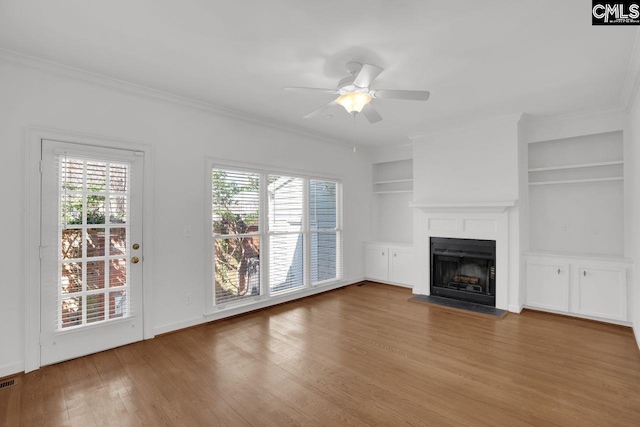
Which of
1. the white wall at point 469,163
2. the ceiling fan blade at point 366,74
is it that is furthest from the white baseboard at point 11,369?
the white wall at point 469,163

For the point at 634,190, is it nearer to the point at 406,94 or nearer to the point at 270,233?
the point at 406,94

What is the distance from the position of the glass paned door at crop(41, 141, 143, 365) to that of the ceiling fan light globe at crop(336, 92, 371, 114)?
7.55ft

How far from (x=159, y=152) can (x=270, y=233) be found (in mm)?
1829

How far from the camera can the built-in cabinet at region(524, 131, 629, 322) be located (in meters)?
3.95

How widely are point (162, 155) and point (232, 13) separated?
6.60 feet

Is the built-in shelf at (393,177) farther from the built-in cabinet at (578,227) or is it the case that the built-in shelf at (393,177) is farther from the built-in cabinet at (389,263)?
the built-in cabinet at (578,227)

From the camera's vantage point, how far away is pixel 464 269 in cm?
498

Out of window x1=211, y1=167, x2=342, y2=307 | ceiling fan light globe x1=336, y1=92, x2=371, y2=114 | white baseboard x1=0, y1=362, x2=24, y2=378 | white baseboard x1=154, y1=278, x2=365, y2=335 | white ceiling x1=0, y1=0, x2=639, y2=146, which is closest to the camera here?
white ceiling x1=0, y1=0, x2=639, y2=146

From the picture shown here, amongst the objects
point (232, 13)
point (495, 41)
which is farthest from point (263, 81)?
point (495, 41)

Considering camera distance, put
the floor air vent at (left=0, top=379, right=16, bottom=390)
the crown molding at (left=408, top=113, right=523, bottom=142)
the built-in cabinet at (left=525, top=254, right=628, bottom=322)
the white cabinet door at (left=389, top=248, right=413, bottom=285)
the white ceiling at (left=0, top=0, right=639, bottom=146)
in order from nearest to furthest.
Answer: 1. the white ceiling at (left=0, top=0, right=639, bottom=146)
2. the floor air vent at (left=0, top=379, right=16, bottom=390)
3. the built-in cabinet at (left=525, top=254, right=628, bottom=322)
4. the crown molding at (left=408, top=113, right=523, bottom=142)
5. the white cabinet door at (left=389, top=248, right=413, bottom=285)

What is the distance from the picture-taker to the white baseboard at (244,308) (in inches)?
146

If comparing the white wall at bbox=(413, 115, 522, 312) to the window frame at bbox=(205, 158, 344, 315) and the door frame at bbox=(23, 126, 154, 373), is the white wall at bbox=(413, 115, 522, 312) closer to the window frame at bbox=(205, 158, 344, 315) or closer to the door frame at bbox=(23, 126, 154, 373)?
the window frame at bbox=(205, 158, 344, 315)

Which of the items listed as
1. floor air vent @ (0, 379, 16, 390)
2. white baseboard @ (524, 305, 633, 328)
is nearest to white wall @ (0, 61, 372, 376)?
floor air vent @ (0, 379, 16, 390)

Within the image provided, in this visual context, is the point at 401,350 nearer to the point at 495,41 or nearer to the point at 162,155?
the point at 495,41
